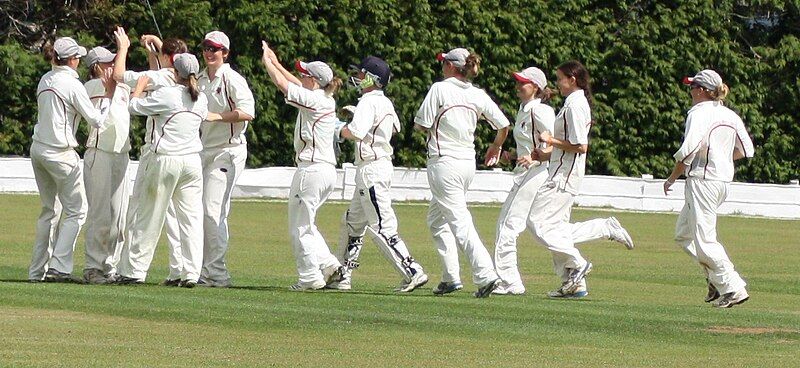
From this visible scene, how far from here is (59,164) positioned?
13.3 metres

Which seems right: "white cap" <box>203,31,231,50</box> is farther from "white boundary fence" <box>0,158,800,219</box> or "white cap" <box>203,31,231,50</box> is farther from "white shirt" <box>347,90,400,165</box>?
"white boundary fence" <box>0,158,800,219</box>

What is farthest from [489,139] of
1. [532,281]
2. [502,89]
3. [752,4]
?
[532,281]

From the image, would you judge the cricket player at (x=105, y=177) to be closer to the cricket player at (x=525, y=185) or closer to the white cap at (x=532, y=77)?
the cricket player at (x=525, y=185)

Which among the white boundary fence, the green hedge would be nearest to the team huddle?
the green hedge

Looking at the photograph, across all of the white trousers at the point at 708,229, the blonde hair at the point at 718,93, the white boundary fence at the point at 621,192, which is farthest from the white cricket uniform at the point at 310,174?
the white boundary fence at the point at 621,192

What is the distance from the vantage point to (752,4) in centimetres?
3603

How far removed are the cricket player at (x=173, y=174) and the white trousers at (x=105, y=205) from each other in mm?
255

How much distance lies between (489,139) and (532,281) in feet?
60.4

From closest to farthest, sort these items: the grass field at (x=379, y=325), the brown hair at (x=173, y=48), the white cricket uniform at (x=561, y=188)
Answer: the grass field at (x=379, y=325)
the brown hair at (x=173, y=48)
the white cricket uniform at (x=561, y=188)

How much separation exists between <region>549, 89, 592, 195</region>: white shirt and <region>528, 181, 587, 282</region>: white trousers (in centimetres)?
8

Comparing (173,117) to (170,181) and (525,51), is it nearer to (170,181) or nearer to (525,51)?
(170,181)

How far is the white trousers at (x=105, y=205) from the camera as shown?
1350 centimetres

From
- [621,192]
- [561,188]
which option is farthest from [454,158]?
[621,192]

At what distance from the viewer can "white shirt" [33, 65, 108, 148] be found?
→ 13070 mm
